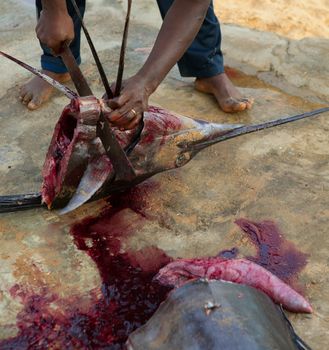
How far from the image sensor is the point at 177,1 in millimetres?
3092

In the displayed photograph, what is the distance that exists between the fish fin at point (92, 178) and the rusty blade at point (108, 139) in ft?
0.22

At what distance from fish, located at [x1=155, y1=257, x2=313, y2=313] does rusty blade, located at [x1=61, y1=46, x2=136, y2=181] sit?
0.53 meters

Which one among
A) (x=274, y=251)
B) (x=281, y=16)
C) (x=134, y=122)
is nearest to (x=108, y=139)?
(x=134, y=122)

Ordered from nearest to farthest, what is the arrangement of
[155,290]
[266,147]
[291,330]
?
[291,330]
[155,290]
[266,147]

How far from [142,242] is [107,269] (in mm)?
259

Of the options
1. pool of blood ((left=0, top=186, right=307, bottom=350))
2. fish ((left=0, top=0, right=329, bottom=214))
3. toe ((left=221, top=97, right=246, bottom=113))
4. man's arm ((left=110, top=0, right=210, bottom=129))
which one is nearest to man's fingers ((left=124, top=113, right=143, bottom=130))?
man's arm ((left=110, top=0, right=210, bottom=129))

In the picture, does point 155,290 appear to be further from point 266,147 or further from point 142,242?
point 266,147

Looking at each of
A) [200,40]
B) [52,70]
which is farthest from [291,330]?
[52,70]

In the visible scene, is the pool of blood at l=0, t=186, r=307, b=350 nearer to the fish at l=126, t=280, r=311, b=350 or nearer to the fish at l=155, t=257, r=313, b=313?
the fish at l=155, t=257, r=313, b=313

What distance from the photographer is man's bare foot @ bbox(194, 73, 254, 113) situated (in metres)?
4.18

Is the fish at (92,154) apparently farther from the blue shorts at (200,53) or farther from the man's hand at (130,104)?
the blue shorts at (200,53)

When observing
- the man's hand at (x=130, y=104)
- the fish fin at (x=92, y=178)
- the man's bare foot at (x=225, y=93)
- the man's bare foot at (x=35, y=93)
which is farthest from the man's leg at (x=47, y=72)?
the man's hand at (x=130, y=104)

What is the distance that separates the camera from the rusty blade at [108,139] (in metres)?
2.82

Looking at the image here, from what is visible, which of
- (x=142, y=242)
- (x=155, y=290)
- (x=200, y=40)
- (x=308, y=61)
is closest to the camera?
(x=155, y=290)
